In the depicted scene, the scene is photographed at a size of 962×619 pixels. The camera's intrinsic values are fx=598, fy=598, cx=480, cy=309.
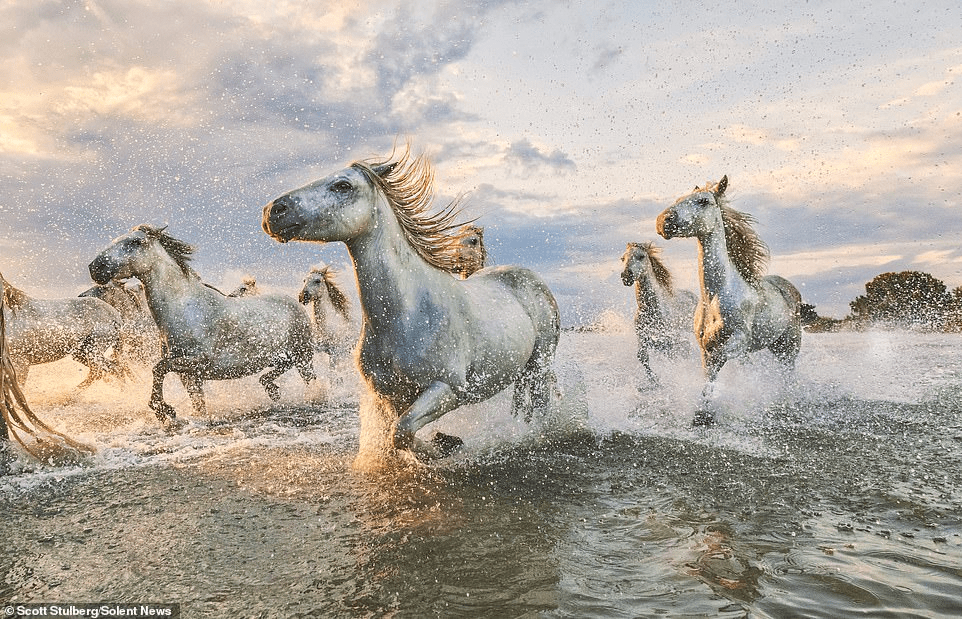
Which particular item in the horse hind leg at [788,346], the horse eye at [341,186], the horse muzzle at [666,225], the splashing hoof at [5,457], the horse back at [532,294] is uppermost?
the horse muzzle at [666,225]

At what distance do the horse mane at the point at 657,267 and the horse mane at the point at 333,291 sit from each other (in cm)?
490

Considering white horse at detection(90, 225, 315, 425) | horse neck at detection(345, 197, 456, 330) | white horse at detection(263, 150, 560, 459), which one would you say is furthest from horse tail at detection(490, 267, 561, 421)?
white horse at detection(90, 225, 315, 425)

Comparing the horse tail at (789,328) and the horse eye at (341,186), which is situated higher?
the horse eye at (341,186)

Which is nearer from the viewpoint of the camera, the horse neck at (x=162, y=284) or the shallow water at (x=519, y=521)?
the shallow water at (x=519, y=521)

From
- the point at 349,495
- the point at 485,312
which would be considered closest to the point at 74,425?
the point at 349,495

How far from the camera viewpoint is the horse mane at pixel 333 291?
9883 mm

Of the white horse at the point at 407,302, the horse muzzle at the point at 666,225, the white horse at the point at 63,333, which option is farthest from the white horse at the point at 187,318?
the horse muzzle at the point at 666,225

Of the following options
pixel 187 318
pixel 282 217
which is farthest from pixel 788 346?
pixel 187 318

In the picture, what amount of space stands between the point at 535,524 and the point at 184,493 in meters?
2.32

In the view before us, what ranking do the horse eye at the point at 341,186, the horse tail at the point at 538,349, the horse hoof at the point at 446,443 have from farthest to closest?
the horse tail at the point at 538,349, the horse hoof at the point at 446,443, the horse eye at the point at 341,186

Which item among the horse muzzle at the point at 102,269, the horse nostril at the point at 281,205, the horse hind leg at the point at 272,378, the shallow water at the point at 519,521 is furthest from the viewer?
the horse hind leg at the point at 272,378

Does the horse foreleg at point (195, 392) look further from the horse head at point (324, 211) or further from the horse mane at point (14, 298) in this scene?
the horse head at point (324, 211)

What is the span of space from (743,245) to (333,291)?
6269 mm

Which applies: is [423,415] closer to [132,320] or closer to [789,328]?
[789,328]
